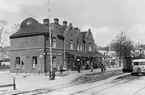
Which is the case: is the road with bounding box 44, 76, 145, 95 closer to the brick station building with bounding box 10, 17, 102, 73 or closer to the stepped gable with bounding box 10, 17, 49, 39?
the brick station building with bounding box 10, 17, 102, 73

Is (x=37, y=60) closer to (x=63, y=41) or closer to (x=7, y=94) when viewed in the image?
(x=63, y=41)

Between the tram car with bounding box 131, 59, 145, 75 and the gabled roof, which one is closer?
the tram car with bounding box 131, 59, 145, 75

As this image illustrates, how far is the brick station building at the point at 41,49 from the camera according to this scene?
35.4m

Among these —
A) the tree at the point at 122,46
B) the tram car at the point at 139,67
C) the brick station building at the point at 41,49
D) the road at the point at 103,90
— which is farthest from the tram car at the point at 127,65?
the tree at the point at 122,46

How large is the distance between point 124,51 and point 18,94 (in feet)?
185

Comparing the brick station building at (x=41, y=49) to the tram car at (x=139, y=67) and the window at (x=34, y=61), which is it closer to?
the window at (x=34, y=61)

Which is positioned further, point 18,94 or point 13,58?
point 13,58

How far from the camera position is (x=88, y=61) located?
45344 mm

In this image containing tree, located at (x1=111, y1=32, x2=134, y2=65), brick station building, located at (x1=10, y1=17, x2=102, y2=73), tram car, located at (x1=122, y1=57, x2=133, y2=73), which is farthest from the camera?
tree, located at (x1=111, y1=32, x2=134, y2=65)

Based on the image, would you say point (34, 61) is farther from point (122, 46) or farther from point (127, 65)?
point (122, 46)

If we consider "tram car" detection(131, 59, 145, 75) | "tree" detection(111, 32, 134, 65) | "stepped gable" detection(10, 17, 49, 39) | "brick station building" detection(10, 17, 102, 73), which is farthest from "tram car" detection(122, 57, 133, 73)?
"tree" detection(111, 32, 134, 65)

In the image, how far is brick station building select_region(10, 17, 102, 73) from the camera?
116 ft

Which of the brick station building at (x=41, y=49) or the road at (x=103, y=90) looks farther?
the brick station building at (x=41, y=49)

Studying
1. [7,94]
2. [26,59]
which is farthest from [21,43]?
[7,94]
